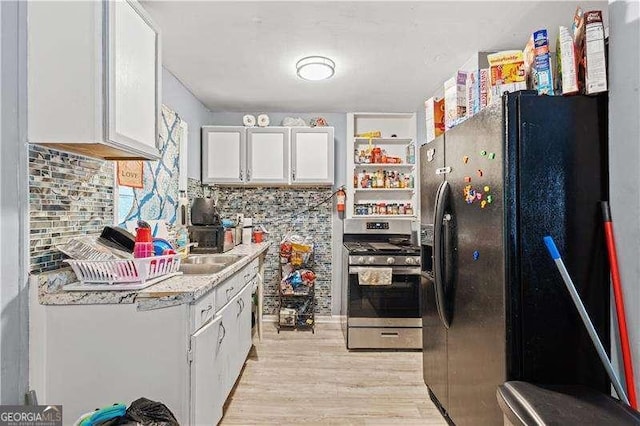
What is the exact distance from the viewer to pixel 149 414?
3.85 ft

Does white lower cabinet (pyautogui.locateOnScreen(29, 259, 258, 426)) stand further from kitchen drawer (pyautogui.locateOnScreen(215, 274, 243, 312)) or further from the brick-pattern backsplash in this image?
the brick-pattern backsplash

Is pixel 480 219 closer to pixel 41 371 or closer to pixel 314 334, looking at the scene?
pixel 41 371

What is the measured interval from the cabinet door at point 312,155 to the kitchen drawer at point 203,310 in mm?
2066

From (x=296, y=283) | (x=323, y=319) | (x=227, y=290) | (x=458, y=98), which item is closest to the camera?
(x=458, y=98)

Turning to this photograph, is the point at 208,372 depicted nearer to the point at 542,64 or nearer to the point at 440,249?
the point at 440,249

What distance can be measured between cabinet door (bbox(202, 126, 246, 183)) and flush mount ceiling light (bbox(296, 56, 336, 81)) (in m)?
1.16

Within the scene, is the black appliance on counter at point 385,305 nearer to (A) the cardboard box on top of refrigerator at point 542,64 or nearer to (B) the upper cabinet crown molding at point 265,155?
(B) the upper cabinet crown molding at point 265,155

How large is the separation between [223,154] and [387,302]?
2.21 meters

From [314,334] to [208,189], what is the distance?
193 cm

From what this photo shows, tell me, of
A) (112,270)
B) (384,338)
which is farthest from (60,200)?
(384,338)

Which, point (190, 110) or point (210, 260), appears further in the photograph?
point (190, 110)

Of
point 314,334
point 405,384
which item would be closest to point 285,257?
point 314,334

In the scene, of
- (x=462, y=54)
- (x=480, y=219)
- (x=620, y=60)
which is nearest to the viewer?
(x=620, y=60)

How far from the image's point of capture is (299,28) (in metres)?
2.19
